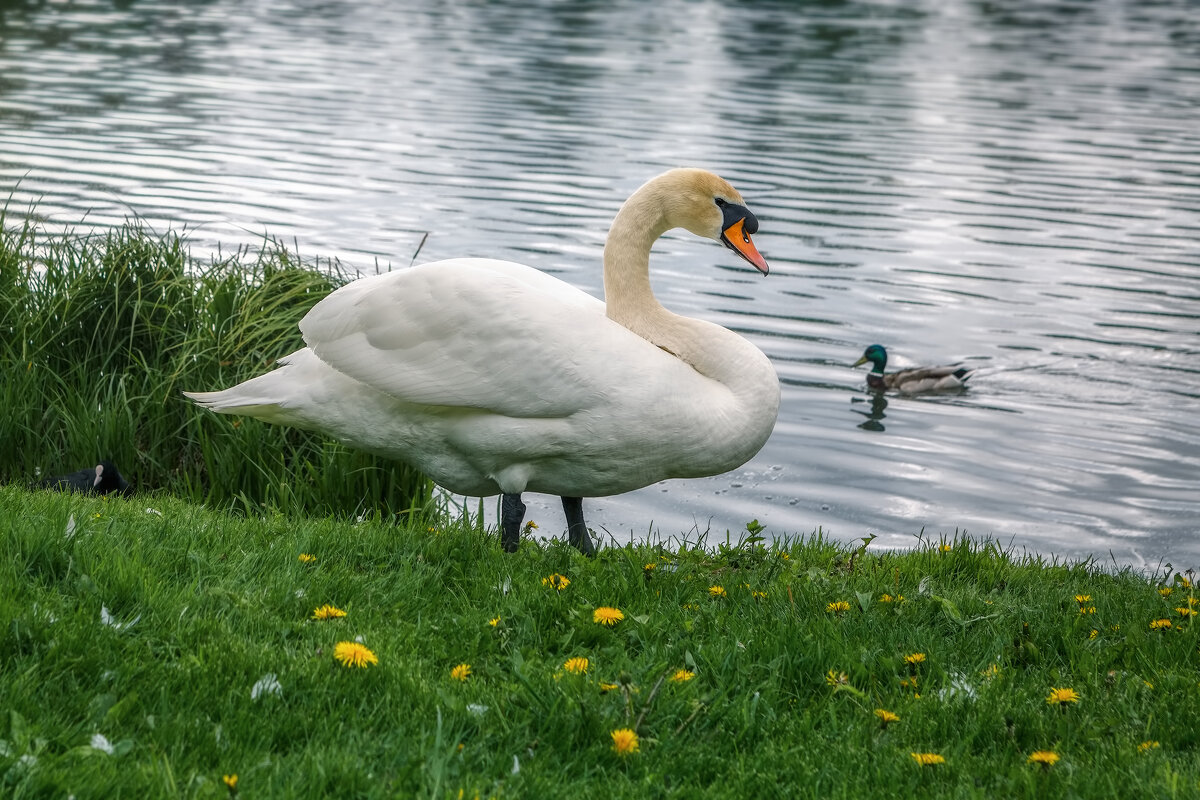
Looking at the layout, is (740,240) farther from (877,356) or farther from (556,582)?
(877,356)

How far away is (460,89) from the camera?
27875 mm

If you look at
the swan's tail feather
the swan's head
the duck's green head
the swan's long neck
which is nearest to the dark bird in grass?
the swan's tail feather

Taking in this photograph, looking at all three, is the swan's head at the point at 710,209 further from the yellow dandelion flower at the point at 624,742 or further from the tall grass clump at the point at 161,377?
the yellow dandelion flower at the point at 624,742

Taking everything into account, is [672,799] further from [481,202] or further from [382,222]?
[481,202]

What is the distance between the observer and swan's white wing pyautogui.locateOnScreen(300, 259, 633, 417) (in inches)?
213

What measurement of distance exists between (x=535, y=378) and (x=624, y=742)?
198 cm

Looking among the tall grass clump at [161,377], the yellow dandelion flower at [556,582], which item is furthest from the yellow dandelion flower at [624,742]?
the tall grass clump at [161,377]

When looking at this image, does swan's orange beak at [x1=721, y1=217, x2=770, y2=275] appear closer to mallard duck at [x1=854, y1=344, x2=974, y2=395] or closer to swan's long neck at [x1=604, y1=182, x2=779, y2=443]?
swan's long neck at [x1=604, y1=182, x2=779, y2=443]

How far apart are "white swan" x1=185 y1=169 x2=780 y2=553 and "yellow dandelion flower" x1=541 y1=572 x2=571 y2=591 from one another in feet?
2.03

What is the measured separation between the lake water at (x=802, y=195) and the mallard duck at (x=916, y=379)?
0.16 metres

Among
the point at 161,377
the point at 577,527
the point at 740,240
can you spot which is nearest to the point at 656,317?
the point at 740,240

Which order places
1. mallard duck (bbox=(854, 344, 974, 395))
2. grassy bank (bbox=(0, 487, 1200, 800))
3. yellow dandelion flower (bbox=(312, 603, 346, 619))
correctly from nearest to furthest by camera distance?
grassy bank (bbox=(0, 487, 1200, 800)), yellow dandelion flower (bbox=(312, 603, 346, 619)), mallard duck (bbox=(854, 344, 974, 395))

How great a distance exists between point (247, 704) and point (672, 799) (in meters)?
1.23

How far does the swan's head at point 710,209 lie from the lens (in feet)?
20.0
